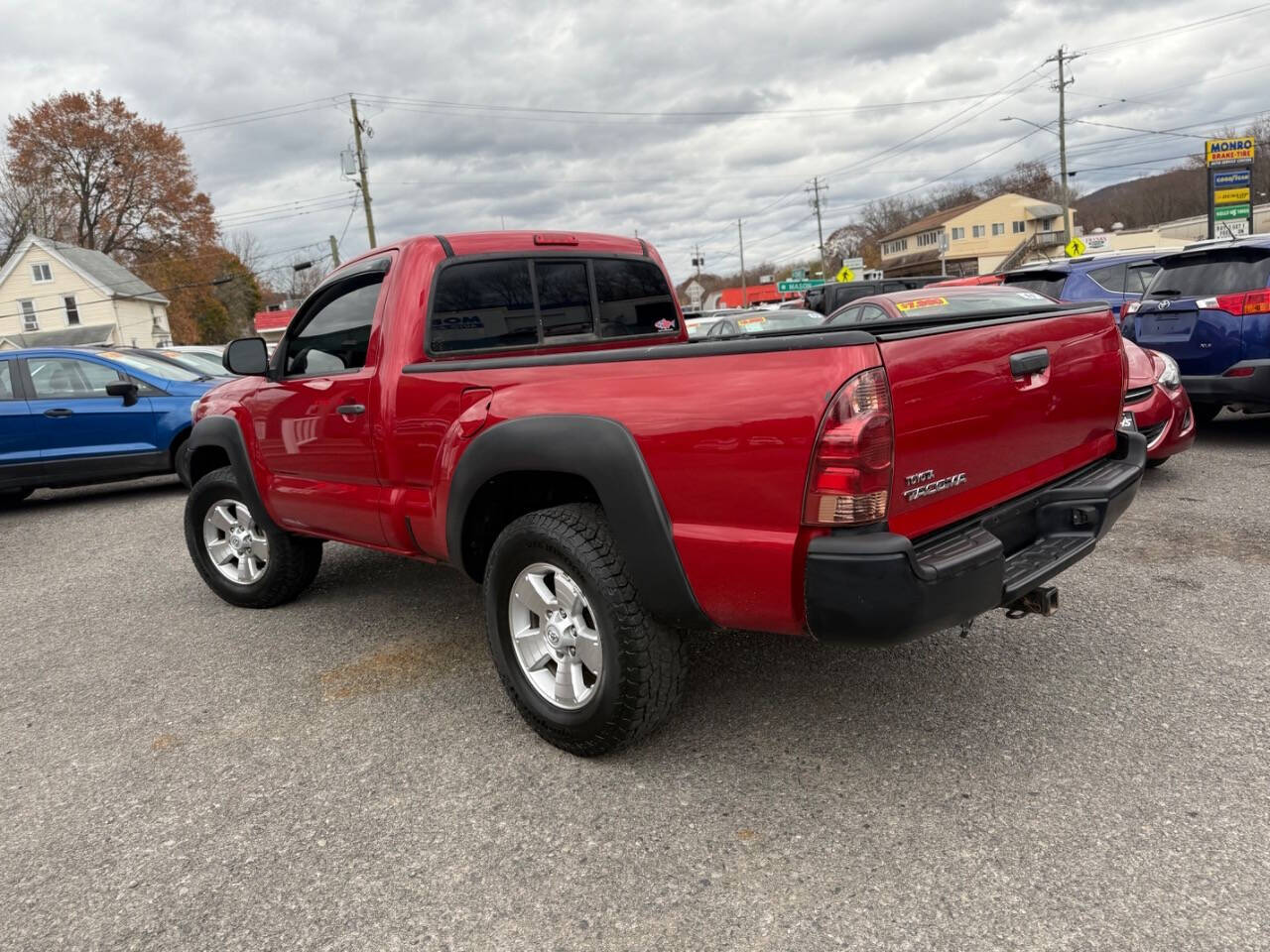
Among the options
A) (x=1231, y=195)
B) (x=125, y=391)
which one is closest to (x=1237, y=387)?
(x=125, y=391)

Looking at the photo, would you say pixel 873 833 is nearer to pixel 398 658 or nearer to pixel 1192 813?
pixel 1192 813

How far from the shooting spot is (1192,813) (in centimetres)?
252

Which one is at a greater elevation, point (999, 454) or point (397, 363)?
point (397, 363)

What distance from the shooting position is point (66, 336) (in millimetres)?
52219

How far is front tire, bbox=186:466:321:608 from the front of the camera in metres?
4.85

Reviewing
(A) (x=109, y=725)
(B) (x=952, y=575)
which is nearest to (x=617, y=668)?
(B) (x=952, y=575)

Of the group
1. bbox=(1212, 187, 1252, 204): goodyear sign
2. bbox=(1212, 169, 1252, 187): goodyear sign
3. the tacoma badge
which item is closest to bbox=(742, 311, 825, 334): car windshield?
the tacoma badge

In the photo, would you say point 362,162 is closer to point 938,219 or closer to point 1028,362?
point 1028,362

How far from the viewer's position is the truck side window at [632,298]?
4.23 metres

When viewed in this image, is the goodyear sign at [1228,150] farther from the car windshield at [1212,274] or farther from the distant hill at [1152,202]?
the distant hill at [1152,202]

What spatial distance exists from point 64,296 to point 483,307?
199ft

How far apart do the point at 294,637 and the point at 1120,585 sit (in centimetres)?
423

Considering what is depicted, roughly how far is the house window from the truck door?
61048mm

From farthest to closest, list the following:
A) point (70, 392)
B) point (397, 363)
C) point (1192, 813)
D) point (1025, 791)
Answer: point (70, 392) < point (397, 363) < point (1025, 791) < point (1192, 813)
